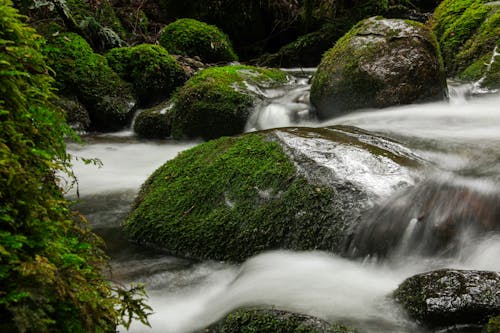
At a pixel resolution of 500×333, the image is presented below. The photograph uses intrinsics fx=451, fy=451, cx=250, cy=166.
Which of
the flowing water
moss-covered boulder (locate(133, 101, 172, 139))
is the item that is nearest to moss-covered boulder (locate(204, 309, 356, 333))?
the flowing water

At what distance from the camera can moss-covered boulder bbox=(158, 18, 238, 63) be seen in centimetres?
1066

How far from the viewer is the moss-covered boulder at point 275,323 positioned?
2.16 m

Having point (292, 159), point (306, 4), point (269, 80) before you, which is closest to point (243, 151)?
point (292, 159)

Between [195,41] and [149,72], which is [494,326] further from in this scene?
[195,41]

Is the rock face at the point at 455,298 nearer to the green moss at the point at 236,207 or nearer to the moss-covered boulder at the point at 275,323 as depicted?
the moss-covered boulder at the point at 275,323

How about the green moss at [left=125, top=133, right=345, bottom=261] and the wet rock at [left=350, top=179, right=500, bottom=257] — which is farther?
the green moss at [left=125, top=133, right=345, bottom=261]

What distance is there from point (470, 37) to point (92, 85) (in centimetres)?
696

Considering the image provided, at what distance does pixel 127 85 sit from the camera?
877 centimetres

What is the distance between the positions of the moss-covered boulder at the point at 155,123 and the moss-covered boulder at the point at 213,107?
226 millimetres

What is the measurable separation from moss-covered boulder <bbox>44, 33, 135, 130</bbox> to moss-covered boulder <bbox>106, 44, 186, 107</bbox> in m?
0.32

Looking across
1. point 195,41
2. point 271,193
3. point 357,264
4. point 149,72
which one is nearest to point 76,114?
point 149,72

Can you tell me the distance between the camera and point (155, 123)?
7766 millimetres

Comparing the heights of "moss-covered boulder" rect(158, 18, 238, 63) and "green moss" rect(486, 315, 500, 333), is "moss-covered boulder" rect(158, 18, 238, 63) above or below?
above

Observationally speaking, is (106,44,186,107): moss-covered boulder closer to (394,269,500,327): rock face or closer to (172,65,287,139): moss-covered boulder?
(172,65,287,139): moss-covered boulder
